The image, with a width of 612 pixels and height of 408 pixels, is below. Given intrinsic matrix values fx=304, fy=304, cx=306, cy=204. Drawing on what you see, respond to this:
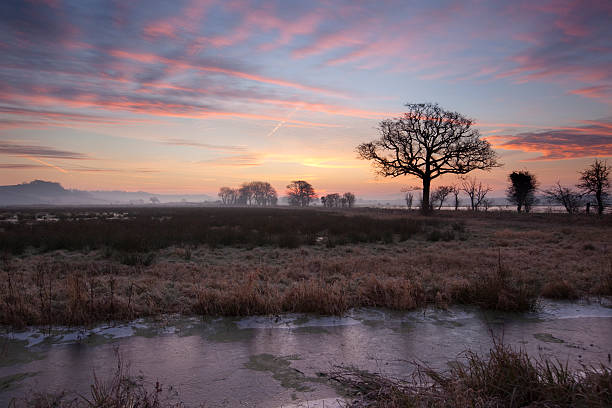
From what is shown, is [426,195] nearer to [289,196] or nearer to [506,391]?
[506,391]

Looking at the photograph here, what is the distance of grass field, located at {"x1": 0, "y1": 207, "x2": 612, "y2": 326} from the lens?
18.7ft

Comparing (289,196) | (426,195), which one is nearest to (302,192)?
(289,196)

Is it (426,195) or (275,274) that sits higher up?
(426,195)

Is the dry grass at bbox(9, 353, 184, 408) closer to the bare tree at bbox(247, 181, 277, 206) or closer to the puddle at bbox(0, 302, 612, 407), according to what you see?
the puddle at bbox(0, 302, 612, 407)

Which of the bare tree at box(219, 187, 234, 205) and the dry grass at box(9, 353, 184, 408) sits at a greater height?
the bare tree at box(219, 187, 234, 205)

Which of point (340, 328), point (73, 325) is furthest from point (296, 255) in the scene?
point (73, 325)

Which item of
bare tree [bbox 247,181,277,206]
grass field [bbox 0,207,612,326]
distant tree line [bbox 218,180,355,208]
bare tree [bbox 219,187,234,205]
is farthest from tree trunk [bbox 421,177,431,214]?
bare tree [bbox 219,187,234,205]

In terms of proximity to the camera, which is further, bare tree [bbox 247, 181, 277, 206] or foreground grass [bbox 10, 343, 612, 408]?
bare tree [bbox 247, 181, 277, 206]

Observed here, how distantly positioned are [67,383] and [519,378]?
4.55 m

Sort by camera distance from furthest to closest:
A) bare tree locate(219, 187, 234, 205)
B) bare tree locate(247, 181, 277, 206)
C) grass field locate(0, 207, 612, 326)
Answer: bare tree locate(219, 187, 234, 205)
bare tree locate(247, 181, 277, 206)
grass field locate(0, 207, 612, 326)

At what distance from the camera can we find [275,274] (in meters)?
7.96

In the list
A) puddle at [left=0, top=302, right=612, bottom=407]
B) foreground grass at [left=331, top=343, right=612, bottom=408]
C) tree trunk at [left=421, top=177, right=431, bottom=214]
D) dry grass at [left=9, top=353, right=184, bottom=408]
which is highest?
tree trunk at [left=421, top=177, right=431, bottom=214]

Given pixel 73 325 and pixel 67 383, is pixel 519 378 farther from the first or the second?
pixel 73 325

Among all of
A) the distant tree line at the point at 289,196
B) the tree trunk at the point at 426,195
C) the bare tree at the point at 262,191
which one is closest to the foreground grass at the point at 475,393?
the tree trunk at the point at 426,195
